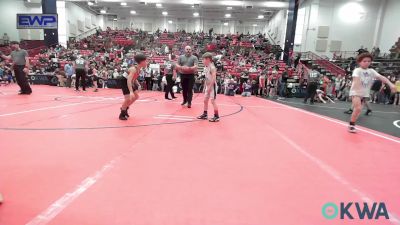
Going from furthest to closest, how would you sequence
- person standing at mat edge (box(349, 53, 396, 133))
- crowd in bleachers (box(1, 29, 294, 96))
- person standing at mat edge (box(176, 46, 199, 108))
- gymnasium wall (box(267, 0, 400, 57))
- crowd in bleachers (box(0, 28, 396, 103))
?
1. gymnasium wall (box(267, 0, 400, 57))
2. crowd in bleachers (box(1, 29, 294, 96))
3. crowd in bleachers (box(0, 28, 396, 103))
4. person standing at mat edge (box(176, 46, 199, 108))
5. person standing at mat edge (box(349, 53, 396, 133))

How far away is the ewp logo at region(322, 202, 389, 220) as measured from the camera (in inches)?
81.9

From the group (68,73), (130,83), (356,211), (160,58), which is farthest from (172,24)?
(356,211)

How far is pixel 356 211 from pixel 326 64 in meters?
21.8

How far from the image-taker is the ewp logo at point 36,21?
1914cm

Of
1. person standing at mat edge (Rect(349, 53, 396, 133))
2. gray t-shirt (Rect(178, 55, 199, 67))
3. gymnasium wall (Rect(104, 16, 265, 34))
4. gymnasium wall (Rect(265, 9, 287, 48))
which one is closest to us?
person standing at mat edge (Rect(349, 53, 396, 133))

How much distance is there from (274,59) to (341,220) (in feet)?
76.5

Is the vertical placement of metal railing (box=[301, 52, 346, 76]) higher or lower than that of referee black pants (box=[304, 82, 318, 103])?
higher

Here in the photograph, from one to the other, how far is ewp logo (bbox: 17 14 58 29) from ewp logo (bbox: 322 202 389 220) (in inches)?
888

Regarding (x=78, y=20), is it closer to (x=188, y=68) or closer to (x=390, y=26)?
(x=188, y=68)

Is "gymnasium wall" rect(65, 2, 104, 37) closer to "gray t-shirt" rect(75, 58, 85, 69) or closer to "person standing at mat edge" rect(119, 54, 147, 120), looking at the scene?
"gray t-shirt" rect(75, 58, 85, 69)

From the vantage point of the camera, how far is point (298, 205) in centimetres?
221

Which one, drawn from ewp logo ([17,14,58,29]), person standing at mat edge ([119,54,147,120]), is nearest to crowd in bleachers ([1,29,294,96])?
ewp logo ([17,14,58,29])

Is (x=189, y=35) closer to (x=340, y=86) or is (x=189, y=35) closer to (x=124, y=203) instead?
(x=340, y=86)

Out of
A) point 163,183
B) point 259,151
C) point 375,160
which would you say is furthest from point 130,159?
point 375,160
